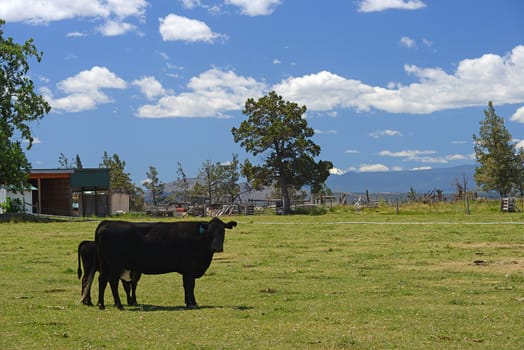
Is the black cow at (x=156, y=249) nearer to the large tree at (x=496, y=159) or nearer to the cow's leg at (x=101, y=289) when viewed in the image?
the cow's leg at (x=101, y=289)

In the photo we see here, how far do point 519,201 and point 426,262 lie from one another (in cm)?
4338

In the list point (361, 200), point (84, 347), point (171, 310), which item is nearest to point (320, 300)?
point (171, 310)

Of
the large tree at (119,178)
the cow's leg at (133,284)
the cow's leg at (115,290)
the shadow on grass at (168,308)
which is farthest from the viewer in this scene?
the large tree at (119,178)

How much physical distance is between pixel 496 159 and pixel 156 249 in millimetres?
68058

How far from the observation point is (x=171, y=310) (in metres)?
14.7

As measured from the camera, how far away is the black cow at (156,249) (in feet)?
49.7

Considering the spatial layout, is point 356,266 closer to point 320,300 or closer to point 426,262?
point 426,262

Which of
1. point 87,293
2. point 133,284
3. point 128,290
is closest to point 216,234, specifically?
point 133,284

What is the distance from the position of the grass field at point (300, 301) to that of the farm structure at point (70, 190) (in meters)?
43.9

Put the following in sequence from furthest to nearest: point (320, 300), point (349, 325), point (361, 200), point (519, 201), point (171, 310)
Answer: point (361, 200) → point (519, 201) → point (320, 300) → point (171, 310) → point (349, 325)

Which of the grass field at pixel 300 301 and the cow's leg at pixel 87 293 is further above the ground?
the cow's leg at pixel 87 293

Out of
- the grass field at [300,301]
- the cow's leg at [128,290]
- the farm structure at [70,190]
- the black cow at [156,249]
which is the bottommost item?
the grass field at [300,301]

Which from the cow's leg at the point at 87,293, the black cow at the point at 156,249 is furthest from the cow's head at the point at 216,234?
the cow's leg at the point at 87,293

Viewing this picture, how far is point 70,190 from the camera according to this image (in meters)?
75.1
